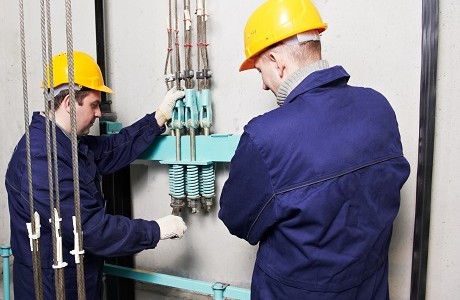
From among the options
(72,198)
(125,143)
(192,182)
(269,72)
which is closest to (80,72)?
(125,143)

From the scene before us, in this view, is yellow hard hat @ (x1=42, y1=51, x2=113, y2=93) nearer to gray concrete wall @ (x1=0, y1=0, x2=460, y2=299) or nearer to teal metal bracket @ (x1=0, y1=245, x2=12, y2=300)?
gray concrete wall @ (x1=0, y1=0, x2=460, y2=299)

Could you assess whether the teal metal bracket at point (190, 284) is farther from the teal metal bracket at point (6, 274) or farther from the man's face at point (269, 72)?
the man's face at point (269, 72)

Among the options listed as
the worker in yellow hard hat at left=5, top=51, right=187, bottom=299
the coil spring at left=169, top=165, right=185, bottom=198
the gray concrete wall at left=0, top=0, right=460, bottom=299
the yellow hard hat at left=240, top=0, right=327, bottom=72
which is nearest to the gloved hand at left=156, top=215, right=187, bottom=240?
the worker in yellow hard hat at left=5, top=51, right=187, bottom=299

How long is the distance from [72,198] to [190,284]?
→ 54 cm

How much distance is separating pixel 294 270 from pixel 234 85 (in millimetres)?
807

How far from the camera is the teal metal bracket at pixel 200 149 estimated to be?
4.33 feet

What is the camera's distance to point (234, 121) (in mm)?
1445

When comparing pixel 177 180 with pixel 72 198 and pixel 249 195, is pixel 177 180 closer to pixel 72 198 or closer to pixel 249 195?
pixel 72 198

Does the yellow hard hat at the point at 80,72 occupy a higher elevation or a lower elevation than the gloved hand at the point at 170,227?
higher

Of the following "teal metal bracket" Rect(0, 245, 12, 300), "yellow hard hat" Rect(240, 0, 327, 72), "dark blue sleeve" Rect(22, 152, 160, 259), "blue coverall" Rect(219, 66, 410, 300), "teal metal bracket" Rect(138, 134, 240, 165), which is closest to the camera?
"blue coverall" Rect(219, 66, 410, 300)

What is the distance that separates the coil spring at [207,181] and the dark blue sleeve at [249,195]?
47cm

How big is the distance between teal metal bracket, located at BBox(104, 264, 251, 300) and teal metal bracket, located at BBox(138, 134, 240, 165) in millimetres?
425

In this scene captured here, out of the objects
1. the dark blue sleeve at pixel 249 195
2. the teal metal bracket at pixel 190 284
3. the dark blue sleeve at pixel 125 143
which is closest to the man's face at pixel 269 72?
the dark blue sleeve at pixel 249 195

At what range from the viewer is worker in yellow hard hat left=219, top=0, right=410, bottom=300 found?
759 millimetres
